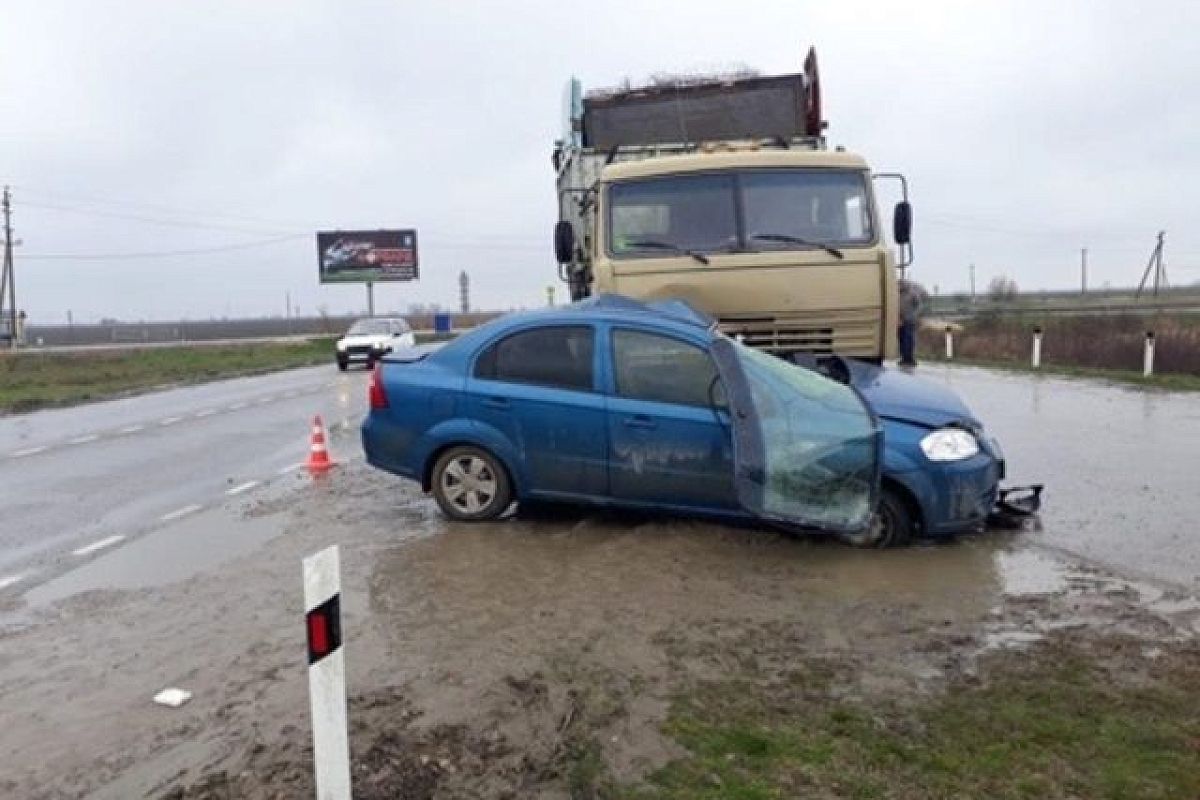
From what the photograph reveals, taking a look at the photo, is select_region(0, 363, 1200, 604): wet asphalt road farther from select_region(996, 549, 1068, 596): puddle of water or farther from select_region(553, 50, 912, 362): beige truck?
select_region(553, 50, 912, 362): beige truck

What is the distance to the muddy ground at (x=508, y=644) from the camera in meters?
4.16

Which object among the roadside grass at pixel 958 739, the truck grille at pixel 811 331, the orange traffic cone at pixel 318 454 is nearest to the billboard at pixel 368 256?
the orange traffic cone at pixel 318 454

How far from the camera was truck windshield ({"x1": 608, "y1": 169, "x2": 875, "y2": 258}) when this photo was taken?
9.28m

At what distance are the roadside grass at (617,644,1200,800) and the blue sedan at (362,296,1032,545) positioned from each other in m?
2.11

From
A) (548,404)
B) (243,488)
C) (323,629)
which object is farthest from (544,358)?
(323,629)

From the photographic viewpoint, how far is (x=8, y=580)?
7.47 meters

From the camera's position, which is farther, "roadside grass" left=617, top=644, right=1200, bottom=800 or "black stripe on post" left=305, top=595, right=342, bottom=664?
"roadside grass" left=617, top=644, right=1200, bottom=800

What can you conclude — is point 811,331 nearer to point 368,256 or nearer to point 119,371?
point 119,371

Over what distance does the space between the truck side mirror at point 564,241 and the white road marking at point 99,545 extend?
4613mm

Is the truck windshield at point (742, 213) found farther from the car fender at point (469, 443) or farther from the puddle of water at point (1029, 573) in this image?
the puddle of water at point (1029, 573)

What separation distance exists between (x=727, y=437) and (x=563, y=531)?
60.0 inches

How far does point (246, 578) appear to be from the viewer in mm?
7113

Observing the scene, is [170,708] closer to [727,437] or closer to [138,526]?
[727,437]

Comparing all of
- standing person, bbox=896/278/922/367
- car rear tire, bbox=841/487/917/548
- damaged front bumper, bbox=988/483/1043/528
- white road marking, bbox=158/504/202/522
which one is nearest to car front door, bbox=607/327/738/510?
car rear tire, bbox=841/487/917/548
